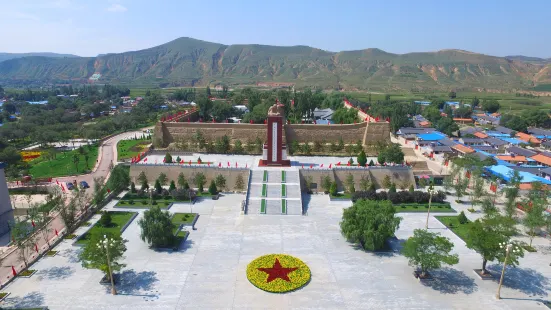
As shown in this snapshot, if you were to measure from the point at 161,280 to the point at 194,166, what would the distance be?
14735 mm

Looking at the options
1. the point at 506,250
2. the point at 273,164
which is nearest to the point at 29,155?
the point at 273,164

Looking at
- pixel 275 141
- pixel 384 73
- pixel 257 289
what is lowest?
pixel 257 289

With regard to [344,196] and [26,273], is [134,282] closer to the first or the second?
[26,273]

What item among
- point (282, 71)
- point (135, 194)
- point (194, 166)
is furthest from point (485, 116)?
point (282, 71)

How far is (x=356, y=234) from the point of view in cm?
2050

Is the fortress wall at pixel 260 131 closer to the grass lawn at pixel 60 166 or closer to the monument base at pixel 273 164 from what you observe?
the monument base at pixel 273 164

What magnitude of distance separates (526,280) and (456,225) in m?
6.51

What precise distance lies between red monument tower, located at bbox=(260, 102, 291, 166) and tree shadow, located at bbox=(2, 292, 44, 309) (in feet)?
66.2

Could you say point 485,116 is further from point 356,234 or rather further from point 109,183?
point 109,183

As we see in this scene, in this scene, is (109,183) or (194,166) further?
(194,166)

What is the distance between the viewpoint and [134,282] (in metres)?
17.5

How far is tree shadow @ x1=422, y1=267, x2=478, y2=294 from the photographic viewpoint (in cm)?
1713

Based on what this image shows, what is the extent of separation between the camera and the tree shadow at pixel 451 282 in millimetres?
17127

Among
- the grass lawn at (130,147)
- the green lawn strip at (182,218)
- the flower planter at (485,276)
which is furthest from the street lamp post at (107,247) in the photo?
the grass lawn at (130,147)
